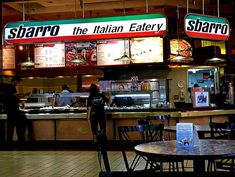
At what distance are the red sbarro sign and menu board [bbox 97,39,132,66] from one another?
13.4 ft

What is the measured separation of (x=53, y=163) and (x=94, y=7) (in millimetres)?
5931

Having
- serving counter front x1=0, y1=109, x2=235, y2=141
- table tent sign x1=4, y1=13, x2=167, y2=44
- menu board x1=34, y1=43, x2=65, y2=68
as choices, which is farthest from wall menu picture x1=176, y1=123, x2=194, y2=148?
menu board x1=34, y1=43, x2=65, y2=68

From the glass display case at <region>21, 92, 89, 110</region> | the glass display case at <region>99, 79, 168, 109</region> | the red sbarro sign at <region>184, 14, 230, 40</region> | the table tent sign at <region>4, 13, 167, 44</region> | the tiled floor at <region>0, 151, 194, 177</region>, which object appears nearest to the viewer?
the tiled floor at <region>0, 151, 194, 177</region>

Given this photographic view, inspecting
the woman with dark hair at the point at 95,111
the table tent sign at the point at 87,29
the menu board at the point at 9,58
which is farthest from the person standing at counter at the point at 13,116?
the menu board at the point at 9,58

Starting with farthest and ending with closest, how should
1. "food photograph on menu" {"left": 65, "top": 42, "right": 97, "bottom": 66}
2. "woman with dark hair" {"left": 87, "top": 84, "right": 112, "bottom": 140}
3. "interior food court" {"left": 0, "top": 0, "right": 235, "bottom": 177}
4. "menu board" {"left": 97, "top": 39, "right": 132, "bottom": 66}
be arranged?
"food photograph on menu" {"left": 65, "top": 42, "right": 97, "bottom": 66}
"menu board" {"left": 97, "top": 39, "right": 132, "bottom": 66}
"woman with dark hair" {"left": 87, "top": 84, "right": 112, "bottom": 140}
"interior food court" {"left": 0, "top": 0, "right": 235, "bottom": 177}

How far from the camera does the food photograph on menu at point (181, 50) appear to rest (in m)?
12.1

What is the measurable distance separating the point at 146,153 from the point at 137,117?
5.80m

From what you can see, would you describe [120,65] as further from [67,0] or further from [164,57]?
[67,0]

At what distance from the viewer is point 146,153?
4023mm

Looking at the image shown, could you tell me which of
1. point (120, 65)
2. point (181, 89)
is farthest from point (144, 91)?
point (181, 89)

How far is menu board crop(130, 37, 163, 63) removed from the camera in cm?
1226

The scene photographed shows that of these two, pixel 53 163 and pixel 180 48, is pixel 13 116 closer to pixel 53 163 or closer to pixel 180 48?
pixel 53 163

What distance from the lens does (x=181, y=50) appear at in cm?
1273

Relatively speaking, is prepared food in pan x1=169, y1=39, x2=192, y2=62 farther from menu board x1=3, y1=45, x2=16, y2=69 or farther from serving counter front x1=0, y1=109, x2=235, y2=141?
menu board x1=3, y1=45, x2=16, y2=69
